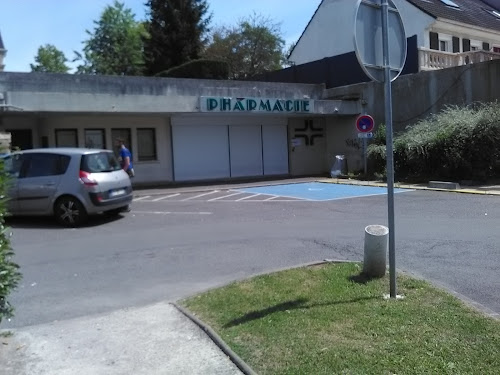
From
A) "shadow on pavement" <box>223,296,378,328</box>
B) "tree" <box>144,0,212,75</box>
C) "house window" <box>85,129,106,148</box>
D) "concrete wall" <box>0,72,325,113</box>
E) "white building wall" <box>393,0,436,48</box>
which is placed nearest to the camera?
"shadow on pavement" <box>223,296,378,328</box>

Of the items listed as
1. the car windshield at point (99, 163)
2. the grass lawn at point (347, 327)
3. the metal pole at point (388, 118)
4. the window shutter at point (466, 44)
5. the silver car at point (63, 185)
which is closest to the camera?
the grass lawn at point (347, 327)

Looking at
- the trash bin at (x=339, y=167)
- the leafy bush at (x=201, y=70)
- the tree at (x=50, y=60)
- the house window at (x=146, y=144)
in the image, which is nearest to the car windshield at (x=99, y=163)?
the house window at (x=146, y=144)

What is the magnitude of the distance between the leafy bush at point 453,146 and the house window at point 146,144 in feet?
32.9

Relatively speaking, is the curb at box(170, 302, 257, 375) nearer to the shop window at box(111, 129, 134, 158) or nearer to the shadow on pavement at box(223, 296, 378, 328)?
the shadow on pavement at box(223, 296, 378, 328)

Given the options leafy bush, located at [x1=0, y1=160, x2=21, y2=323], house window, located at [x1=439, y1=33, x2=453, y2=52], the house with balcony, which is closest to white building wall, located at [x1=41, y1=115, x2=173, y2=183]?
the house with balcony

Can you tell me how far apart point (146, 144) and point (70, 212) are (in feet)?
35.8

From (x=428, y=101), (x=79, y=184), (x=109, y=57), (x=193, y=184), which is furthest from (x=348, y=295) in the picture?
(x=109, y=57)

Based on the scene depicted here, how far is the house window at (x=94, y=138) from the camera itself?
20516 mm

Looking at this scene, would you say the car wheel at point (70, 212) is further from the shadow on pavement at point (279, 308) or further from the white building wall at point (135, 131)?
the white building wall at point (135, 131)

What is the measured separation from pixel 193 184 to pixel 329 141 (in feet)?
27.1

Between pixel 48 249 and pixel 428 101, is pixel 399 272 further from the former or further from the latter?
pixel 428 101

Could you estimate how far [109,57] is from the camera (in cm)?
5338

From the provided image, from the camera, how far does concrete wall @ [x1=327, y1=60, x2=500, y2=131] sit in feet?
64.1

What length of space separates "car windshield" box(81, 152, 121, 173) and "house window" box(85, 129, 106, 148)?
9.09 metres
